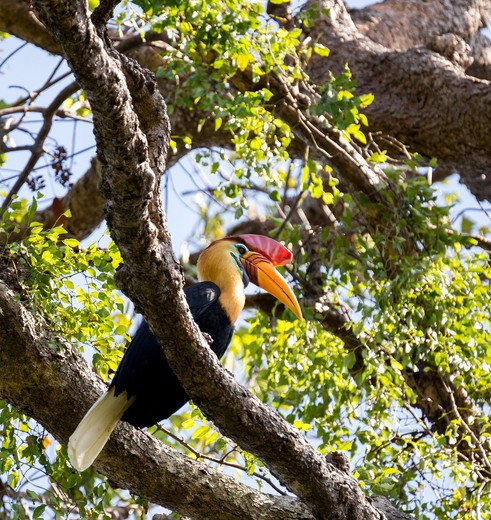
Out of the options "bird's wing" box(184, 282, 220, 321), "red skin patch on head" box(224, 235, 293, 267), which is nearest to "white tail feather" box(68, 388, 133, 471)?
"bird's wing" box(184, 282, 220, 321)

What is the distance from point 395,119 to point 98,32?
3.02 m

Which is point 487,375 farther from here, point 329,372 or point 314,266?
point 314,266

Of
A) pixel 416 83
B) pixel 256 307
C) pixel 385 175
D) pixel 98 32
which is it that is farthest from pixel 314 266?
pixel 98 32

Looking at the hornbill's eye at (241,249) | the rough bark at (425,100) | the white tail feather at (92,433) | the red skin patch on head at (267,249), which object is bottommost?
the white tail feather at (92,433)

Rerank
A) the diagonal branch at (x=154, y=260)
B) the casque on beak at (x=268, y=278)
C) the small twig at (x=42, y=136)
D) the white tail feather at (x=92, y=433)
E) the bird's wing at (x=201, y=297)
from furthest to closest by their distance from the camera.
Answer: the small twig at (x=42, y=136)
the casque on beak at (x=268, y=278)
the bird's wing at (x=201, y=297)
the white tail feather at (x=92, y=433)
the diagonal branch at (x=154, y=260)

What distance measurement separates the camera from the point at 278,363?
452 cm

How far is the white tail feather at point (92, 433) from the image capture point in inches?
101

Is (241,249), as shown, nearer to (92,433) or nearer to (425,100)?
(92,433)

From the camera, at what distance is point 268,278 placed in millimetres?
3400

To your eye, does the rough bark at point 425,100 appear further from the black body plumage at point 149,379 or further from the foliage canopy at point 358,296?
the black body plumage at point 149,379

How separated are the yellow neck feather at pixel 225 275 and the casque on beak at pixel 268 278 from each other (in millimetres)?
83

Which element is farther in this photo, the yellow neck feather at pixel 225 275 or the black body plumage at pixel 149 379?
the yellow neck feather at pixel 225 275

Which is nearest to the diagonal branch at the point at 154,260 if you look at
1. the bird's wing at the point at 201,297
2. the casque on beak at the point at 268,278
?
the bird's wing at the point at 201,297

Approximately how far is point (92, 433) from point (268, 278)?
1035 mm
